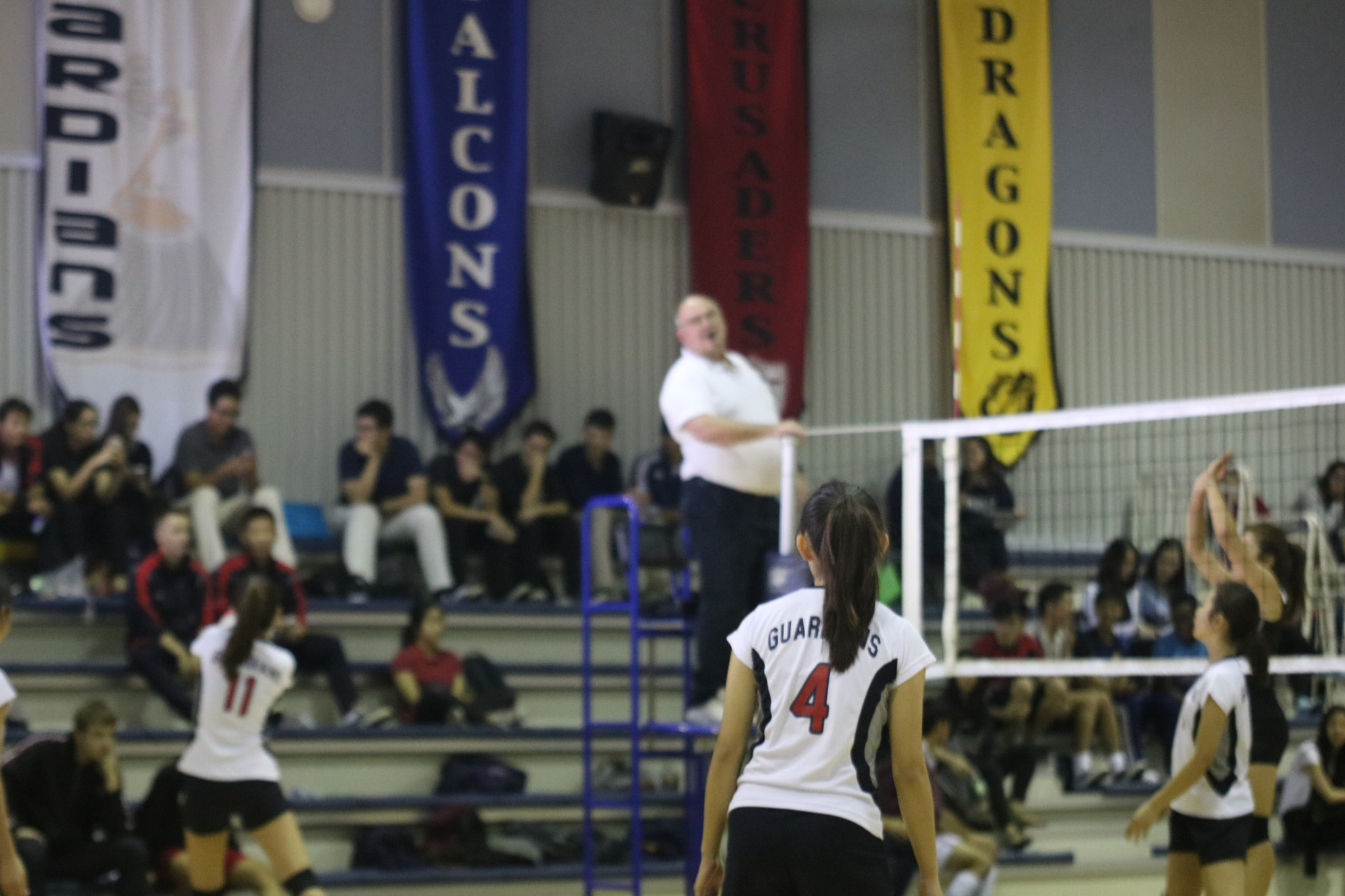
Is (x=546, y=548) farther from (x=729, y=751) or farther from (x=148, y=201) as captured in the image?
(x=729, y=751)

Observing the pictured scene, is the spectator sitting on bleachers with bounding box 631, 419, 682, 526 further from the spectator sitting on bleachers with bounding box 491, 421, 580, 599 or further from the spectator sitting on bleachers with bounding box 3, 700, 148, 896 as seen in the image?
the spectator sitting on bleachers with bounding box 3, 700, 148, 896

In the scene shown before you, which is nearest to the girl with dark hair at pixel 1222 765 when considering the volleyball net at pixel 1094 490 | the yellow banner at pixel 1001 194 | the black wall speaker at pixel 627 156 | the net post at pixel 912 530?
the net post at pixel 912 530

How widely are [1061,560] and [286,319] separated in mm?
5952

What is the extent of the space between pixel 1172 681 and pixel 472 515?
473cm

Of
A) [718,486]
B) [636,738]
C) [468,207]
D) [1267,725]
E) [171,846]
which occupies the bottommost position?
[171,846]

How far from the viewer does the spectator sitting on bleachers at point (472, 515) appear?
1009 centimetres

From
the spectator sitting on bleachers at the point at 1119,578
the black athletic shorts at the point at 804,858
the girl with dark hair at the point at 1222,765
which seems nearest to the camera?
the black athletic shorts at the point at 804,858

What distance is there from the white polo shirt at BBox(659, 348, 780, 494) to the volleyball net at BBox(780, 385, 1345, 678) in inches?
115

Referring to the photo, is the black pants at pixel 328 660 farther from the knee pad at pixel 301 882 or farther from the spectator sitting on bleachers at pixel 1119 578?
the spectator sitting on bleachers at pixel 1119 578

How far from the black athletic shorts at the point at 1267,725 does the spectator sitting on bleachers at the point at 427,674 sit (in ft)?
15.4

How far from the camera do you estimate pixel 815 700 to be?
3.44 meters

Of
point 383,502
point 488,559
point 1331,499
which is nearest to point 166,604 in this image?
point 383,502

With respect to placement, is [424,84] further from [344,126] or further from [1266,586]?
[1266,586]

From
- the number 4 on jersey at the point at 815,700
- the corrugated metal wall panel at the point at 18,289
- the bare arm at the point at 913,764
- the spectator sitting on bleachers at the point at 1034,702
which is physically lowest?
the spectator sitting on bleachers at the point at 1034,702
